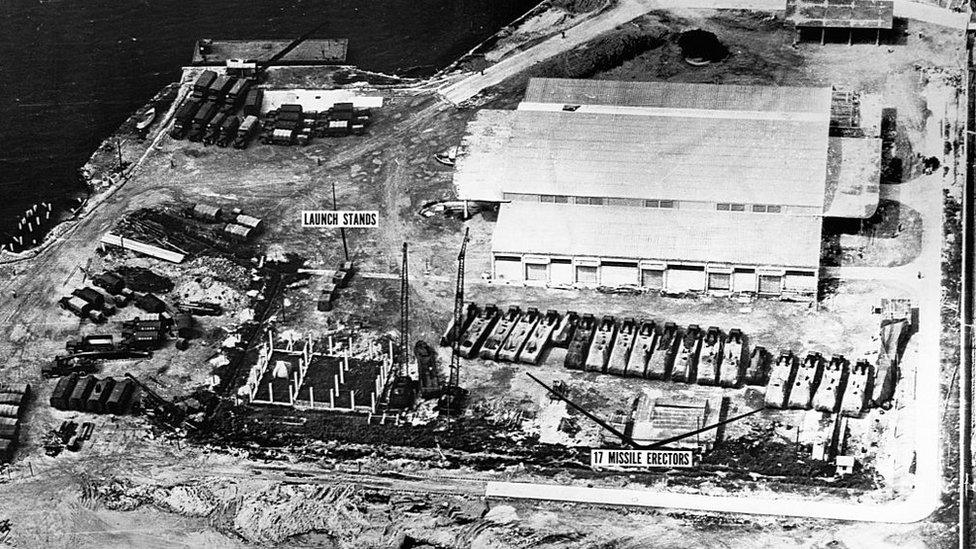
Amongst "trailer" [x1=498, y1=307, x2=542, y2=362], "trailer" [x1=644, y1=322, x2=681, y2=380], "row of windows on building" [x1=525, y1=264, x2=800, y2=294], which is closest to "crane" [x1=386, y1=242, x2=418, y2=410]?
"trailer" [x1=498, y1=307, x2=542, y2=362]

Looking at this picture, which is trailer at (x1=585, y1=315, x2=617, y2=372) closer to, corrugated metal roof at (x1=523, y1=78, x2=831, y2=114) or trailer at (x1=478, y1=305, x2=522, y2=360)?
trailer at (x1=478, y1=305, x2=522, y2=360)

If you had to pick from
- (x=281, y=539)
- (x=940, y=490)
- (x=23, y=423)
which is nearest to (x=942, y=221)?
(x=940, y=490)

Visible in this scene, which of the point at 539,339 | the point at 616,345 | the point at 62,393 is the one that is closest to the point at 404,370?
the point at 539,339

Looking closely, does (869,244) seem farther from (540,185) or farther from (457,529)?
(457,529)

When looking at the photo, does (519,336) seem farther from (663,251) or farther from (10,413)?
(10,413)

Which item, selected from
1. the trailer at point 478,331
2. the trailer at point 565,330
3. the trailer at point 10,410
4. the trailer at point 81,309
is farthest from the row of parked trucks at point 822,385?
the trailer at point 10,410
